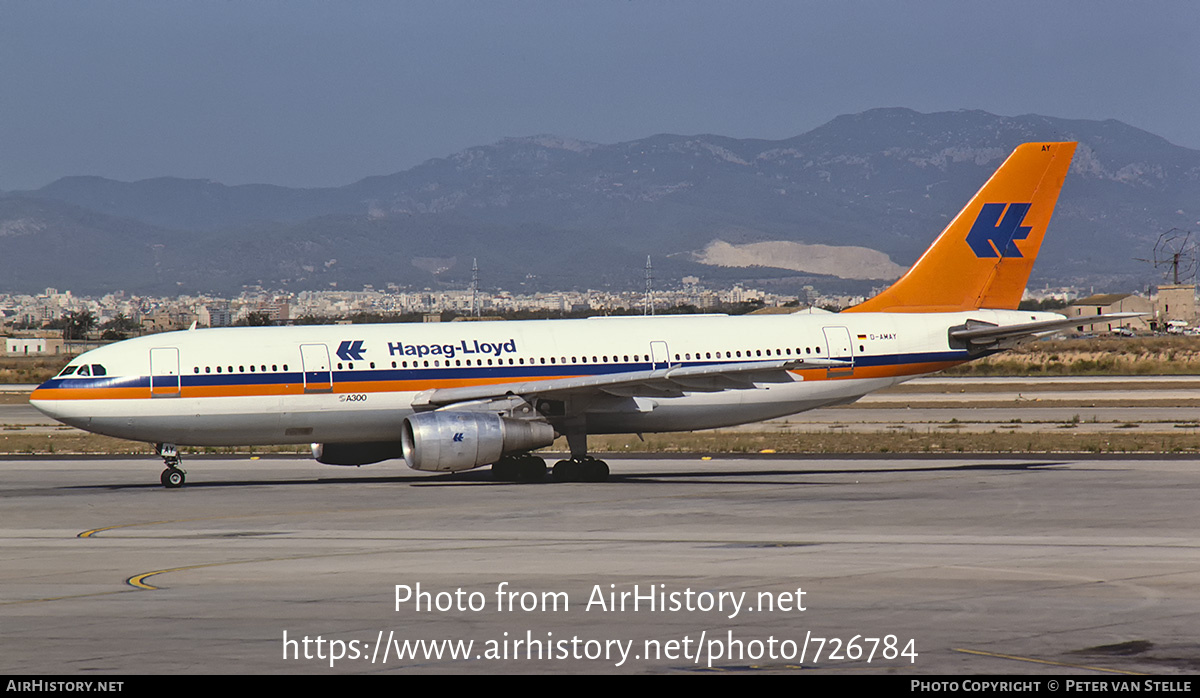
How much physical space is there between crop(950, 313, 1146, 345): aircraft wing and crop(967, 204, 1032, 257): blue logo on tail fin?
2.34 m

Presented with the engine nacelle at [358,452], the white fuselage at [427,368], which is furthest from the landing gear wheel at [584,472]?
the engine nacelle at [358,452]

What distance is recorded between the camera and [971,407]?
5706 cm

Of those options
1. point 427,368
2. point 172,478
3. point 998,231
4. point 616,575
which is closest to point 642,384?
point 427,368

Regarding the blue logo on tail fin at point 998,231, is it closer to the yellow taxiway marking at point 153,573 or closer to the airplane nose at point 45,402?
the airplane nose at point 45,402

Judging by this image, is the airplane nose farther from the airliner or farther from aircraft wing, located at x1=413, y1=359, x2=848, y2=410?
aircraft wing, located at x1=413, y1=359, x2=848, y2=410

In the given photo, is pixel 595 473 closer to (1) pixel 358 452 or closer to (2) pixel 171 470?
(1) pixel 358 452

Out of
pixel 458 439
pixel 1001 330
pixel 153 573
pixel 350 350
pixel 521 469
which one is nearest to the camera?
pixel 153 573

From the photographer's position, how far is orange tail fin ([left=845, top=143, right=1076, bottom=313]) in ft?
124

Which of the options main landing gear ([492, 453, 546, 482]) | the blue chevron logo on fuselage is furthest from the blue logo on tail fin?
the blue chevron logo on fuselage

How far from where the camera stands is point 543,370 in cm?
3419

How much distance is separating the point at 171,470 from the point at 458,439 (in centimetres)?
741

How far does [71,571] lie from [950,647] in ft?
40.7

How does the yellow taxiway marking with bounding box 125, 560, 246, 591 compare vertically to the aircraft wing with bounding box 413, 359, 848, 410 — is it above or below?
below

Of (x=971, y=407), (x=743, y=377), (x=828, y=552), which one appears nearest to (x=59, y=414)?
(x=743, y=377)
